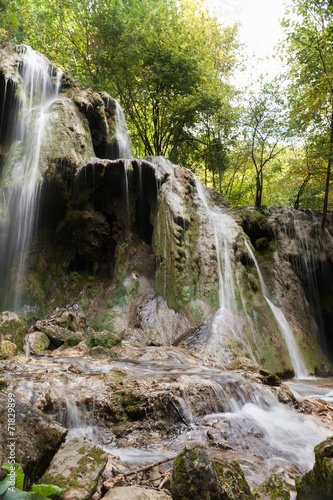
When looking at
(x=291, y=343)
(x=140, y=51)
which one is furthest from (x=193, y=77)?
(x=291, y=343)

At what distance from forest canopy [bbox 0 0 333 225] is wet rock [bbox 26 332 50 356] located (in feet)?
34.8

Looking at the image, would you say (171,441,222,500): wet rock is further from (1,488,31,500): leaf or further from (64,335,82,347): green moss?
(64,335,82,347): green moss

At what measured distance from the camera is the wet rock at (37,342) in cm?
663

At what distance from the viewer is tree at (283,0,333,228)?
35.4ft

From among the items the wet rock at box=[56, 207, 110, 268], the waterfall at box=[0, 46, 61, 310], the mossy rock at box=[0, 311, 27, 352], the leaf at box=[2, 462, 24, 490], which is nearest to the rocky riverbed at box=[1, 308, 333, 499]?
the leaf at box=[2, 462, 24, 490]

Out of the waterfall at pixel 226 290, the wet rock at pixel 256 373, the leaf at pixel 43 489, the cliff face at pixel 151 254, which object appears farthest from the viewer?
the cliff face at pixel 151 254

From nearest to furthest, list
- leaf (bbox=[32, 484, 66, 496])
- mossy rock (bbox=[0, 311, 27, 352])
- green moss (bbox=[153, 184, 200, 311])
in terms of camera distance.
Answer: leaf (bbox=[32, 484, 66, 496]) < mossy rock (bbox=[0, 311, 27, 352]) < green moss (bbox=[153, 184, 200, 311])

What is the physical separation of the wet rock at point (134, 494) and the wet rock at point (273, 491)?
2.09 ft

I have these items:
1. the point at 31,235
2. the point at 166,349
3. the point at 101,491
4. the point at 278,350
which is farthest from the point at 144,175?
the point at 101,491

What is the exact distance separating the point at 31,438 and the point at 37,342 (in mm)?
5517

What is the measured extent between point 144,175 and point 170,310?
5.10 metres

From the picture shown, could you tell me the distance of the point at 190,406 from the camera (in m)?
4.04

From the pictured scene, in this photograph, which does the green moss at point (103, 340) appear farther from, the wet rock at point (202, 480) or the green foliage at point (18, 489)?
the green foliage at point (18, 489)

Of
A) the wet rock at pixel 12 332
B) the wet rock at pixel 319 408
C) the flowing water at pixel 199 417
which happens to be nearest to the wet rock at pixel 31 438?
the flowing water at pixel 199 417
